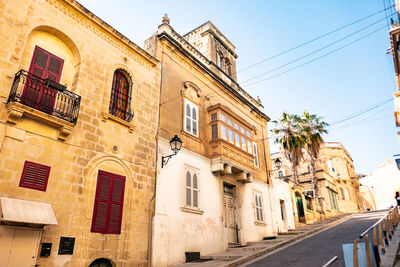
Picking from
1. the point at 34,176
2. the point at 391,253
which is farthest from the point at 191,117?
the point at 391,253

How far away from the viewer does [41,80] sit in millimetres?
8562

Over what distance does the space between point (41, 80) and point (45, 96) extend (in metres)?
0.49

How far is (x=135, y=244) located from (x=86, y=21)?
8.27 metres

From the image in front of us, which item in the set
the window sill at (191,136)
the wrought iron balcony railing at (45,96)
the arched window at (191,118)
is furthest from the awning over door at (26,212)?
the arched window at (191,118)

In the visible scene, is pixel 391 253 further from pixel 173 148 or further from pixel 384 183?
pixel 384 183

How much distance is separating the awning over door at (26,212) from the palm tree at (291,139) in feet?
71.8

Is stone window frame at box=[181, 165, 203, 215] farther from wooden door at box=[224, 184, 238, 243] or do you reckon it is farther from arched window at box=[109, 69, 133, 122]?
arched window at box=[109, 69, 133, 122]

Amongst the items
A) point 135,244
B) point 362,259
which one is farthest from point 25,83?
point 362,259

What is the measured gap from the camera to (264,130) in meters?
22.0

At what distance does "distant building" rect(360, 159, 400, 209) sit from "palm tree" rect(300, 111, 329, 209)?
33.1 meters

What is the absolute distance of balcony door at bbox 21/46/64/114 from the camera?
8.16 meters

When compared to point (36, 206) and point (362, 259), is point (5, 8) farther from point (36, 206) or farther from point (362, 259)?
point (362, 259)

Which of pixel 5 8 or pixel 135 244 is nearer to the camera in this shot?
pixel 5 8

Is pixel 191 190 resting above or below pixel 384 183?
below
